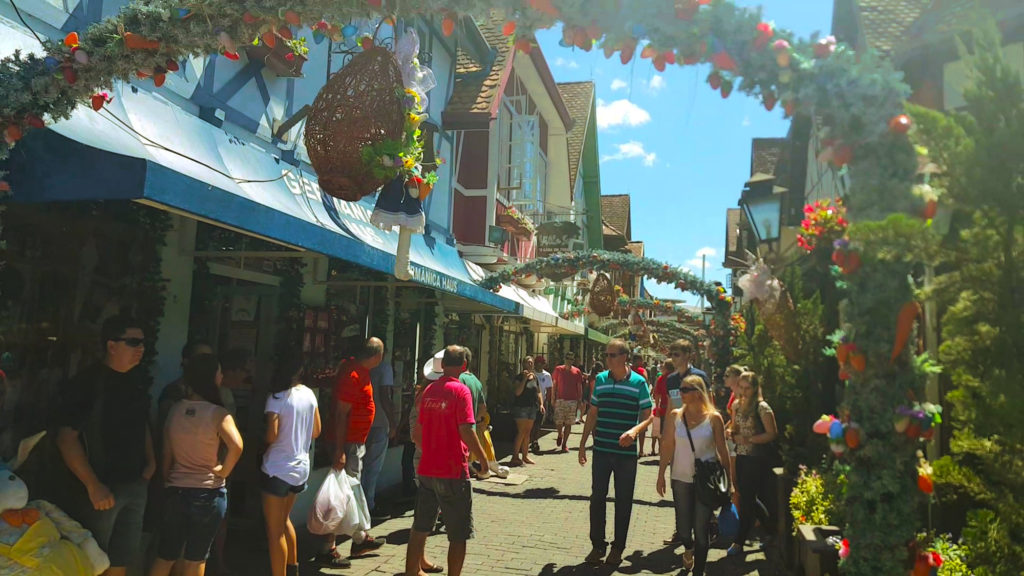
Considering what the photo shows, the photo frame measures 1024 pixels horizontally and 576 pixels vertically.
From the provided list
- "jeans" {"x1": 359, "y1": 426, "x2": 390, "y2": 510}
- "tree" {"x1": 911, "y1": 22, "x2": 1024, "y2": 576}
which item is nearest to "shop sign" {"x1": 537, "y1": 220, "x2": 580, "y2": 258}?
"jeans" {"x1": 359, "y1": 426, "x2": 390, "y2": 510}

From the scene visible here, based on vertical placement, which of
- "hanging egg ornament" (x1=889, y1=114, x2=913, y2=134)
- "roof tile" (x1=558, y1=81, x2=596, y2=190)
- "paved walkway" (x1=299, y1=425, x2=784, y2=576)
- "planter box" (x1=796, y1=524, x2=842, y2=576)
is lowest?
"paved walkway" (x1=299, y1=425, x2=784, y2=576)

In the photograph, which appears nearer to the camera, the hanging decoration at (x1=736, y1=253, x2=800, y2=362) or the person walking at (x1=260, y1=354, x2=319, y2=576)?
the person walking at (x1=260, y1=354, x2=319, y2=576)

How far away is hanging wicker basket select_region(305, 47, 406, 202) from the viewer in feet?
17.2

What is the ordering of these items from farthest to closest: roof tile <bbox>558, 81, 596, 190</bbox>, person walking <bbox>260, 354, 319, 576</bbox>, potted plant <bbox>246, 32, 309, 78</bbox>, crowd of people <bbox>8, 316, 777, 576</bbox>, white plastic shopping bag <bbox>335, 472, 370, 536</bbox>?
roof tile <bbox>558, 81, 596, 190</bbox>, potted plant <bbox>246, 32, 309, 78</bbox>, white plastic shopping bag <bbox>335, 472, 370, 536</bbox>, person walking <bbox>260, 354, 319, 576</bbox>, crowd of people <bbox>8, 316, 777, 576</bbox>

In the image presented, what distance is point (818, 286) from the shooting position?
7.71 m

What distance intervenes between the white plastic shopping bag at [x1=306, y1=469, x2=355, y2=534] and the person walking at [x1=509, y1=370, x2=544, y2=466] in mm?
6227

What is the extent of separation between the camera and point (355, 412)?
6285 millimetres

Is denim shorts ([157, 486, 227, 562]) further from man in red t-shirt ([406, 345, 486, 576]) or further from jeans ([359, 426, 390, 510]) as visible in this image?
jeans ([359, 426, 390, 510])

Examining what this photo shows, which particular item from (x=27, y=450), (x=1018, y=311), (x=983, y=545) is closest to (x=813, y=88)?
(x=1018, y=311)

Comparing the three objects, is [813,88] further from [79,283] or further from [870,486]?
[79,283]

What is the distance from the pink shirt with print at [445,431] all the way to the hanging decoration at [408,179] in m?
1.68

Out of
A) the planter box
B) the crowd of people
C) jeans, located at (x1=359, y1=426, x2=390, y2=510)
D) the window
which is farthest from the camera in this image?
the window

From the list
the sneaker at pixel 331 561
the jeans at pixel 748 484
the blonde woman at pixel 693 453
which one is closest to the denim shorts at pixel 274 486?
the sneaker at pixel 331 561

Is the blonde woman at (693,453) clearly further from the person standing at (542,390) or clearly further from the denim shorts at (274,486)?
the person standing at (542,390)
